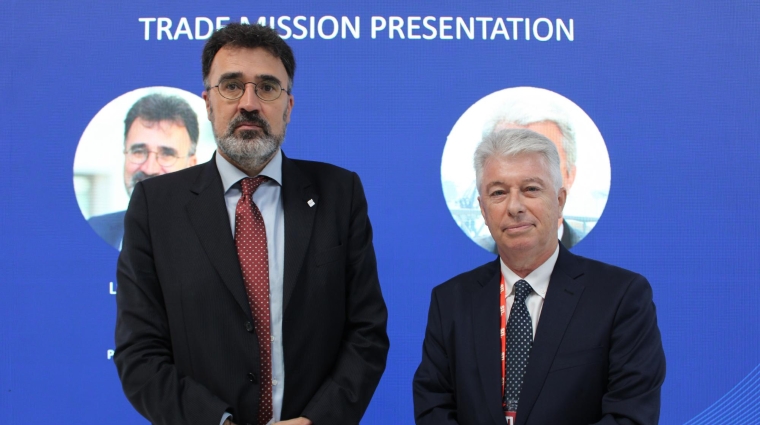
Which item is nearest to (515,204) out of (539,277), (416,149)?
(539,277)

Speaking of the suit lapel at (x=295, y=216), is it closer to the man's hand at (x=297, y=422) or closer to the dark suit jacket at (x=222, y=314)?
the dark suit jacket at (x=222, y=314)

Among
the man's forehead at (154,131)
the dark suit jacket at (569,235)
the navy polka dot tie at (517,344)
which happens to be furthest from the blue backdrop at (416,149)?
the navy polka dot tie at (517,344)

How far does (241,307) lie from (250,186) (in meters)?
0.35

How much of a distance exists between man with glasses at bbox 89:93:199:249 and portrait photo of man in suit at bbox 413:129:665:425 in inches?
59.3

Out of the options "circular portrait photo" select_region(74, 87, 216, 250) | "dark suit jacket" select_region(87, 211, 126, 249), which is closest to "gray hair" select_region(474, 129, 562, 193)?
"circular portrait photo" select_region(74, 87, 216, 250)

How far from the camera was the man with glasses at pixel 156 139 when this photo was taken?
276cm

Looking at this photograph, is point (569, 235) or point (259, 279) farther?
point (569, 235)

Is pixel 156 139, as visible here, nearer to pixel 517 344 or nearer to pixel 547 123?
pixel 547 123

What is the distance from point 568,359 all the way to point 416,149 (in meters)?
1.40

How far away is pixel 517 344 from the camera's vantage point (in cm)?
161

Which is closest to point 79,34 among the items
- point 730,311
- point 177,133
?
point 177,133

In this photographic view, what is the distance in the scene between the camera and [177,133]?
2773 millimetres

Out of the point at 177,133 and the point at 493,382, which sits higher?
the point at 177,133

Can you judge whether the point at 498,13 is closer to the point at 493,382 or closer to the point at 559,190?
the point at 559,190
